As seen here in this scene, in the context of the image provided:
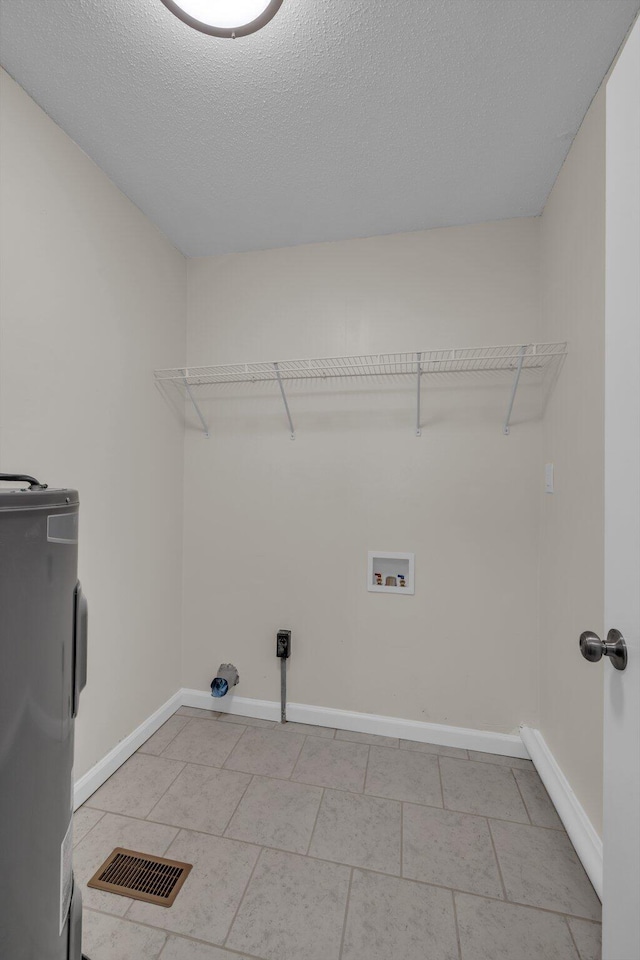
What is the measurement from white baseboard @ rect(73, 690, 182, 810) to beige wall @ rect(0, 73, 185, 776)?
1.5 inches

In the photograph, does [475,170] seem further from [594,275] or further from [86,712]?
[86,712]

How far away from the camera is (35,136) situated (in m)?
1.47

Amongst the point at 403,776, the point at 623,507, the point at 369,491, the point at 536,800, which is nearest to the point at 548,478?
the point at 369,491

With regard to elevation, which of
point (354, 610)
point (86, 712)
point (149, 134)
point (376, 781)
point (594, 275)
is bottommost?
point (376, 781)

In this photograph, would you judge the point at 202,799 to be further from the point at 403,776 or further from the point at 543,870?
the point at 543,870

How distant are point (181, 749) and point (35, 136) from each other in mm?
2510

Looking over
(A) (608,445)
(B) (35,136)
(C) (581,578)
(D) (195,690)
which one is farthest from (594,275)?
(D) (195,690)

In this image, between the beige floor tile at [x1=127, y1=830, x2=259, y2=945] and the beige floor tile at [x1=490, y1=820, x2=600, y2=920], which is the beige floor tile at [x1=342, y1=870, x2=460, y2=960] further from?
the beige floor tile at [x1=127, y1=830, x2=259, y2=945]

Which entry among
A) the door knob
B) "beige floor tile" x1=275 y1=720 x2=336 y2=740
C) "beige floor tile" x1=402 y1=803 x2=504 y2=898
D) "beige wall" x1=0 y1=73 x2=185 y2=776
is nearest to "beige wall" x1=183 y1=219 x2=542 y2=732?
"beige floor tile" x1=275 y1=720 x2=336 y2=740

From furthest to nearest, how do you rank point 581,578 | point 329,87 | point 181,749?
point 181,749 → point 581,578 → point 329,87

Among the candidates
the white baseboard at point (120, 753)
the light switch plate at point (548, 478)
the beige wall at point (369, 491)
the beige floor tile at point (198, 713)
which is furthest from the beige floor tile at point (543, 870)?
the white baseboard at point (120, 753)

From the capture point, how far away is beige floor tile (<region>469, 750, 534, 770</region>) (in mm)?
1933

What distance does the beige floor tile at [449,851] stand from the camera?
136 cm

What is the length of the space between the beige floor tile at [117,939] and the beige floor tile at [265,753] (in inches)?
26.8
